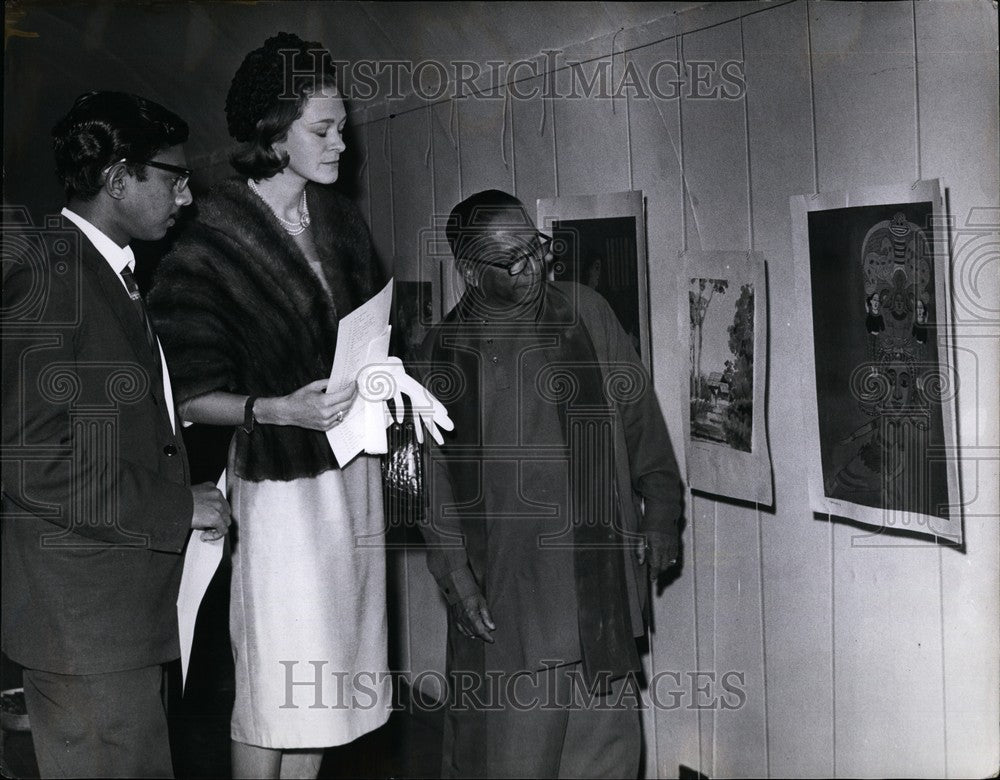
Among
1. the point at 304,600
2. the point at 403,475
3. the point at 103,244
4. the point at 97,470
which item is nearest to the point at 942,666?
the point at 403,475

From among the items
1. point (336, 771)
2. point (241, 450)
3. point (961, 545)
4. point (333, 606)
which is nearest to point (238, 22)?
point (241, 450)

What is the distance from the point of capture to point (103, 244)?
65.7 inches

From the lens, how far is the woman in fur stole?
1.74m

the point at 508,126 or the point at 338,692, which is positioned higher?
the point at 508,126

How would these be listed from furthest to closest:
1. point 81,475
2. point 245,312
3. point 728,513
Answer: point 728,513 < point 245,312 < point 81,475

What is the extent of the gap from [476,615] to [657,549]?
0.34 metres

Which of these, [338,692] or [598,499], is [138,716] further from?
[598,499]

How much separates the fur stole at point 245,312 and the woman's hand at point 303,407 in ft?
0.04

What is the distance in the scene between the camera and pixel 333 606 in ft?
5.90

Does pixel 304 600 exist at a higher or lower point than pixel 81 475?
lower

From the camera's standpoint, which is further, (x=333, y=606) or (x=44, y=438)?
(x=333, y=606)

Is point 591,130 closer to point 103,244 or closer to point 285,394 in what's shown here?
point 285,394

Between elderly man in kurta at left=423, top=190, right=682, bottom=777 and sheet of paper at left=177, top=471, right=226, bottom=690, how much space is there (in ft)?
1.21

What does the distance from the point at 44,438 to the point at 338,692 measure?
0.66m
